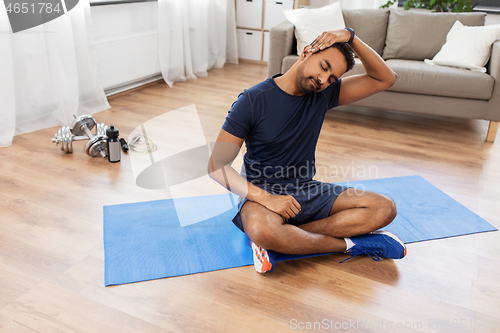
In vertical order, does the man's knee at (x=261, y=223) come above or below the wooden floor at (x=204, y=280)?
above

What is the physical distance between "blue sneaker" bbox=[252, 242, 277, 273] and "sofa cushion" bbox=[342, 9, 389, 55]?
2518 millimetres

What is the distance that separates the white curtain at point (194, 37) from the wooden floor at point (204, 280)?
191 centimetres

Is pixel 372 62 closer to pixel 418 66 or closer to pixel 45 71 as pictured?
pixel 418 66

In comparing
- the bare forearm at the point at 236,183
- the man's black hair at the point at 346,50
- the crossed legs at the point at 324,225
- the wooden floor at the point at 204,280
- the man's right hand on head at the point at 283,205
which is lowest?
the wooden floor at the point at 204,280

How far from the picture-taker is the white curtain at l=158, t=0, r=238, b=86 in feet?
12.8

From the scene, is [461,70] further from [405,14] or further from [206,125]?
[206,125]

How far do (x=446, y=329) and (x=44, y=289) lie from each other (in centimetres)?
128

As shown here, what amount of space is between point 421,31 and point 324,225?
2.45m

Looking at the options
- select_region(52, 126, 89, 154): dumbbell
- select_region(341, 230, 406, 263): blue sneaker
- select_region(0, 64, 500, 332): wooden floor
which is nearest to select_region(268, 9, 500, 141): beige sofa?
select_region(0, 64, 500, 332): wooden floor

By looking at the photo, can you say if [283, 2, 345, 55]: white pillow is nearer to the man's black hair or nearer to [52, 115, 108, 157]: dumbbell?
[52, 115, 108, 157]: dumbbell

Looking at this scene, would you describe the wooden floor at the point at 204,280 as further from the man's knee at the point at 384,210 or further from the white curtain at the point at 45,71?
the white curtain at the point at 45,71

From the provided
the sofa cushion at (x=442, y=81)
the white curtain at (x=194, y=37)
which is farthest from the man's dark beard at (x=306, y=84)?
the white curtain at (x=194, y=37)

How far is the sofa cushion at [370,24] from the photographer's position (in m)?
3.45

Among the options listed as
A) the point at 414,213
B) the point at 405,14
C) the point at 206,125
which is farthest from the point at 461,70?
the point at 206,125
